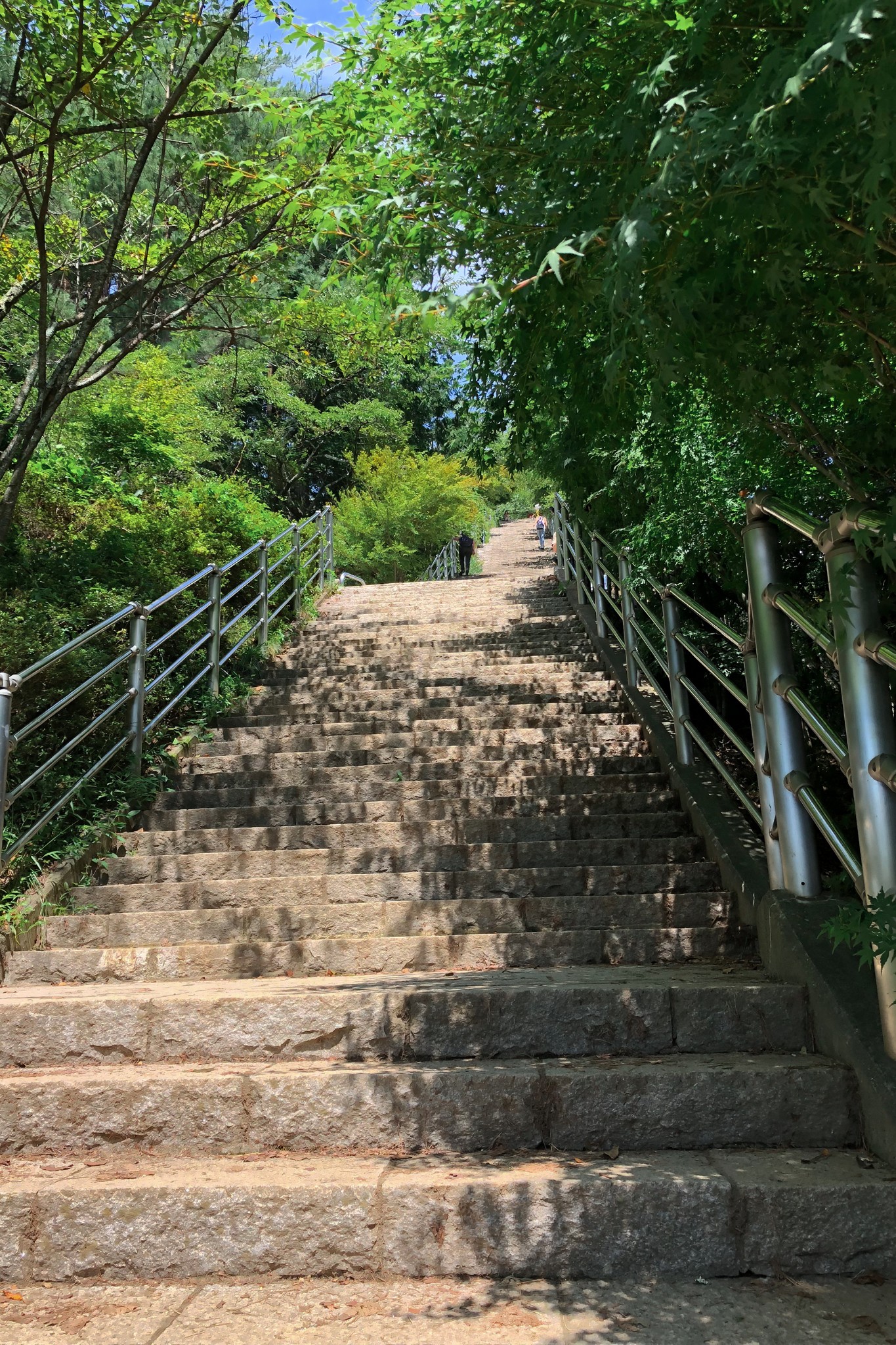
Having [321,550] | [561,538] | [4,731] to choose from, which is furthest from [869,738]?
[321,550]

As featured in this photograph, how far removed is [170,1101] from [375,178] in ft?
11.9

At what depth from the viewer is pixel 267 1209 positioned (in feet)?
6.56

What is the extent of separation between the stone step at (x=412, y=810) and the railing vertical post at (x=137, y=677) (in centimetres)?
52

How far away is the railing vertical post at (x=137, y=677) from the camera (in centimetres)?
525

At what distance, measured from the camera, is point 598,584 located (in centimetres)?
789

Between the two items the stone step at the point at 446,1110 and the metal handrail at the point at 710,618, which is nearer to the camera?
the stone step at the point at 446,1110

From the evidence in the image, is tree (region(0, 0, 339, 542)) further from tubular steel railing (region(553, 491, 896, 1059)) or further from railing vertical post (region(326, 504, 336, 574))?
railing vertical post (region(326, 504, 336, 574))

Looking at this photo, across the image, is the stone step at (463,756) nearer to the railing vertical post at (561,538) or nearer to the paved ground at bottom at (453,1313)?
the paved ground at bottom at (453,1313)

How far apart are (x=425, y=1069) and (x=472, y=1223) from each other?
0.51 metres

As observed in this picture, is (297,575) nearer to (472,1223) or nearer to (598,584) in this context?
(598,584)

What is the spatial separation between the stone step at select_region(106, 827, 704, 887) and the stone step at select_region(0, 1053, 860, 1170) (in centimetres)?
166

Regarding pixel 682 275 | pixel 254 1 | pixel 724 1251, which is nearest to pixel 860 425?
pixel 682 275

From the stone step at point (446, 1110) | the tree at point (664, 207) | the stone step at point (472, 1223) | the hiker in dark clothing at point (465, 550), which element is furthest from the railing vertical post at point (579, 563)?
the hiker in dark clothing at point (465, 550)

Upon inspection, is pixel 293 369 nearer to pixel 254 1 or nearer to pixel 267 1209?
pixel 254 1
